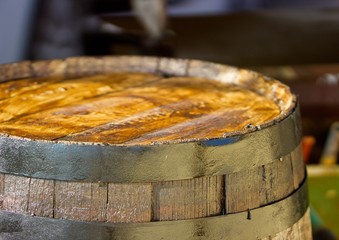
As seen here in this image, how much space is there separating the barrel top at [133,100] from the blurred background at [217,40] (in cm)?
106

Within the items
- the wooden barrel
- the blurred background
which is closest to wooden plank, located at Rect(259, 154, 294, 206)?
the wooden barrel

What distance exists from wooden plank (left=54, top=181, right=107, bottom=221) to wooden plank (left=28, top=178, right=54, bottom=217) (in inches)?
0.6

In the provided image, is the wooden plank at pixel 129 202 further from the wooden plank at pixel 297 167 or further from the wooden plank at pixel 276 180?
the wooden plank at pixel 297 167

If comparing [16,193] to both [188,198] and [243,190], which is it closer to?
[188,198]

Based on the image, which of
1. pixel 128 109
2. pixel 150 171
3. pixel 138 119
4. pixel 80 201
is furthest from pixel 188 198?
pixel 128 109

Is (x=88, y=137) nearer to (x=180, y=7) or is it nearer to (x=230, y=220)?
(x=230, y=220)

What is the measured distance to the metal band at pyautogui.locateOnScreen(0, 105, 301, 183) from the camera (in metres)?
1.63

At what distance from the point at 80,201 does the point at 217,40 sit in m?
6.96

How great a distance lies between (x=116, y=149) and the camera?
1624 mm

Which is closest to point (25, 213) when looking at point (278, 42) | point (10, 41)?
point (10, 41)

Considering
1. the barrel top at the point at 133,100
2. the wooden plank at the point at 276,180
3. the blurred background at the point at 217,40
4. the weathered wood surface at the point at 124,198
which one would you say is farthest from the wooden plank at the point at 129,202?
the blurred background at the point at 217,40

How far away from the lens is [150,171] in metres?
1.64

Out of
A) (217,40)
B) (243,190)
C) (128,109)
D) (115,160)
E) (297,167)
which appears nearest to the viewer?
(115,160)

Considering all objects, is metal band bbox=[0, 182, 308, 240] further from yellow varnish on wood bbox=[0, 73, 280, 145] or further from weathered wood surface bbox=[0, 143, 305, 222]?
yellow varnish on wood bbox=[0, 73, 280, 145]
